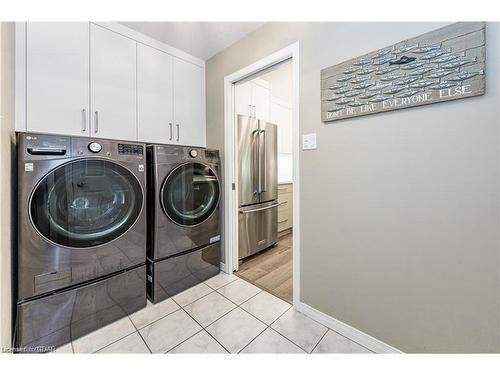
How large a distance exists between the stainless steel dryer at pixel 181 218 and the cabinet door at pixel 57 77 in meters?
0.58

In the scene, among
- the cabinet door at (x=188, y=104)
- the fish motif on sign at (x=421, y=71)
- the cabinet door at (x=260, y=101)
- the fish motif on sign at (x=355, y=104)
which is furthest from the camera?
the cabinet door at (x=260, y=101)

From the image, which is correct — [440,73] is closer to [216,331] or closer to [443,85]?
[443,85]

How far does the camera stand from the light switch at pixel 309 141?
1435 mm

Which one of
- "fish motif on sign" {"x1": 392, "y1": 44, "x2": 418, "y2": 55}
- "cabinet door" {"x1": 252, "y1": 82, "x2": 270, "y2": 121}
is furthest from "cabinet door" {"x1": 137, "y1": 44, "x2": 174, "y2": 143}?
"fish motif on sign" {"x1": 392, "y1": 44, "x2": 418, "y2": 55}

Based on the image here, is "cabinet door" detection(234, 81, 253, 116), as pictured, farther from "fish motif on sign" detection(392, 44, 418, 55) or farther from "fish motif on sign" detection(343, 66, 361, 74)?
"fish motif on sign" detection(392, 44, 418, 55)

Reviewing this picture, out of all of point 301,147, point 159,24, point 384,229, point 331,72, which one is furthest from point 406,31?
point 159,24

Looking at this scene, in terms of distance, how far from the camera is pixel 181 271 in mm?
1812

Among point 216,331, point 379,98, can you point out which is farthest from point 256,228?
point 379,98

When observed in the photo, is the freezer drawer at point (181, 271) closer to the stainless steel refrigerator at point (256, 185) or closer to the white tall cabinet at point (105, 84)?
the stainless steel refrigerator at point (256, 185)

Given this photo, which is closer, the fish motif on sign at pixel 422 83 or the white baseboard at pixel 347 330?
the fish motif on sign at pixel 422 83

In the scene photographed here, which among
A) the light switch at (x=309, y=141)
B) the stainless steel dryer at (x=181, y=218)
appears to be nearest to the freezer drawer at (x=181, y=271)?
the stainless steel dryer at (x=181, y=218)

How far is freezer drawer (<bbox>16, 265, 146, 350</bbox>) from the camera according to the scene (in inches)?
45.3

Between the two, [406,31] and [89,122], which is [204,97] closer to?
[89,122]

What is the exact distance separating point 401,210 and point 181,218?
1.58 m
